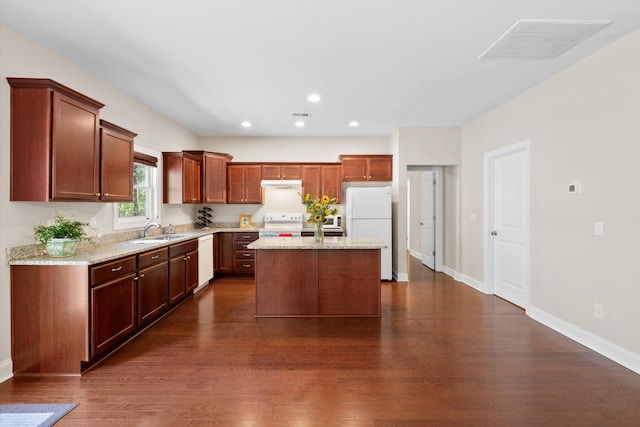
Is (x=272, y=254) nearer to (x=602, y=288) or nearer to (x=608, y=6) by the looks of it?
(x=602, y=288)

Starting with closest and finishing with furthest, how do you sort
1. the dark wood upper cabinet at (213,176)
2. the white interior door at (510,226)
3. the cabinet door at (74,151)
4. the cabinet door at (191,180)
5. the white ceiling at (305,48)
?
the white ceiling at (305,48) → the cabinet door at (74,151) → the white interior door at (510,226) → the cabinet door at (191,180) → the dark wood upper cabinet at (213,176)

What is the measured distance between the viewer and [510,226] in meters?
4.50

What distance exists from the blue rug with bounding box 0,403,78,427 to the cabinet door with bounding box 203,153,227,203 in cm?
407

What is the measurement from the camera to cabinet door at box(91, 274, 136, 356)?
266cm

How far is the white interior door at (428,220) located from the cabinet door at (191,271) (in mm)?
4552

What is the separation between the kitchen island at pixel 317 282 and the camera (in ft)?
13.0

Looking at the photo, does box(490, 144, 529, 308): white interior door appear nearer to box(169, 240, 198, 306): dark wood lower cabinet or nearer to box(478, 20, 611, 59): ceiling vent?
box(478, 20, 611, 59): ceiling vent

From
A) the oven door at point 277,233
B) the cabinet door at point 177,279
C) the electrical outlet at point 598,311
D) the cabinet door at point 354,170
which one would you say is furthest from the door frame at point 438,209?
the cabinet door at point 177,279

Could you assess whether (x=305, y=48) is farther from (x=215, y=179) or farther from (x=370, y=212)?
(x=215, y=179)

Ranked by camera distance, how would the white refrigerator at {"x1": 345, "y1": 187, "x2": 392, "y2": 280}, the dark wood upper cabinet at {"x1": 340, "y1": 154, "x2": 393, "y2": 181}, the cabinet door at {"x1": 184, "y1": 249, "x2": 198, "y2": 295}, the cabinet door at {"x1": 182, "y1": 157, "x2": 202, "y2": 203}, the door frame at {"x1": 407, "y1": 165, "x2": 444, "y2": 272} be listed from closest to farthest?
the cabinet door at {"x1": 184, "y1": 249, "x2": 198, "y2": 295} < the cabinet door at {"x1": 182, "y1": 157, "x2": 202, "y2": 203} < the white refrigerator at {"x1": 345, "y1": 187, "x2": 392, "y2": 280} < the dark wood upper cabinet at {"x1": 340, "y1": 154, "x2": 393, "y2": 181} < the door frame at {"x1": 407, "y1": 165, "x2": 444, "y2": 272}

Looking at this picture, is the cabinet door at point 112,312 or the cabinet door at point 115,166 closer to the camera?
the cabinet door at point 112,312

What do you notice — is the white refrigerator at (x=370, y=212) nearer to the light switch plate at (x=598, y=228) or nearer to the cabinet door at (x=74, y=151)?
the light switch plate at (x=598, y=228)

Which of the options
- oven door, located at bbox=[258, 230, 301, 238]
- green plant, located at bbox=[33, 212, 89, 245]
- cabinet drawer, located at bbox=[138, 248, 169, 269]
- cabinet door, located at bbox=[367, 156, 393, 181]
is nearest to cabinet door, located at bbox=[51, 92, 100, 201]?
green plant, located at bbox=[33, 212, 89, 245]

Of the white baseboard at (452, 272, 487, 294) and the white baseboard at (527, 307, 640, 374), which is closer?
the white baseboard at (527, 307, 640, 374)
